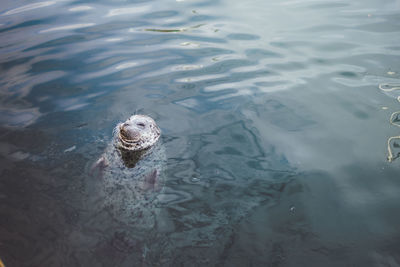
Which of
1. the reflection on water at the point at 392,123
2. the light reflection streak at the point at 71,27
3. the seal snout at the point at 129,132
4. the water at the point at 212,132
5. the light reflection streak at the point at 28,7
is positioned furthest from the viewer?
the light reflection streak at the point at 28,7

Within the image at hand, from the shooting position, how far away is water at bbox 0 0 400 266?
3.20 m

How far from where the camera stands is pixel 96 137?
15.5 feet

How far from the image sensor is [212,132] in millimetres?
4812

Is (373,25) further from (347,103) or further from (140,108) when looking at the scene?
(140,108)

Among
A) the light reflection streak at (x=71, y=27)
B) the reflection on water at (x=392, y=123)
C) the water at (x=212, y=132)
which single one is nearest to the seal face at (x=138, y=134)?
Answer: the water at (x=212, y=132)

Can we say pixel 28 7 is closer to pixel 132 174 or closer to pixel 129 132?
pixel 129 132

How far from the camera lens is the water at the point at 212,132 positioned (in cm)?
320

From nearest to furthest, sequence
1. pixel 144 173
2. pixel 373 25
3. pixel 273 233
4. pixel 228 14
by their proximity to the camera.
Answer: pixel 273 233 < pixel 144 173 < pixel 373 25 < pixel 228 14

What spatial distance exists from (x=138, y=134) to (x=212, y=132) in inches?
47.1

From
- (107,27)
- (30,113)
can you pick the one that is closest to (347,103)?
(30,113)

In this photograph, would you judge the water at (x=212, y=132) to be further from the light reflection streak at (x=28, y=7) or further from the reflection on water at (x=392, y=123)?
the light reflection streak at (x=28, y=7)

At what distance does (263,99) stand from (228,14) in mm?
4351

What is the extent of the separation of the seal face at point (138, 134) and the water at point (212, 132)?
23cm

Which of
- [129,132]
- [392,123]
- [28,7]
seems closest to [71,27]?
[28,7]
